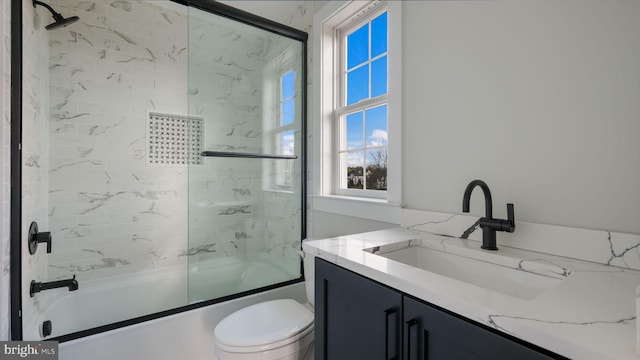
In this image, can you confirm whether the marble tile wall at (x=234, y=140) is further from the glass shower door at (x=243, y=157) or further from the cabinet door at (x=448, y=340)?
the cabinet door at (x=448, y=340)

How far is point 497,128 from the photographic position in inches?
45.1

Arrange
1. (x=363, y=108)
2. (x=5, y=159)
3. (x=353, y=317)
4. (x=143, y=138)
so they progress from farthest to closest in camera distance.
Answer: (x=143, y=138) < (x=363, y=108) < (x=5, y=159) < (x=353, y=317)

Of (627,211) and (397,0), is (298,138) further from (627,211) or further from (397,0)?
(627,211)

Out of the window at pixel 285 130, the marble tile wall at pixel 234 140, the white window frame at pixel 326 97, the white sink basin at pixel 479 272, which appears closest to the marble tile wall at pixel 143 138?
the marble tile wall at pixel 234 140

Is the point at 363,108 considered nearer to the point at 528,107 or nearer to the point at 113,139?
the point at 528,107

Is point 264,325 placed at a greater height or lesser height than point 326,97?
lesser

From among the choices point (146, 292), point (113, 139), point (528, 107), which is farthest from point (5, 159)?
point (528, 107)

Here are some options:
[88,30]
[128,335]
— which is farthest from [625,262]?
[88,30]

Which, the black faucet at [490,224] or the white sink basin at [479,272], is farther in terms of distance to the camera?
the black faucet at [490,224]

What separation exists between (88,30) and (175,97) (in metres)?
0.75

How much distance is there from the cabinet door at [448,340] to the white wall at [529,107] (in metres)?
0.65

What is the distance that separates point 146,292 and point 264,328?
4.76 feet

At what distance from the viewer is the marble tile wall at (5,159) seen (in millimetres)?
1147

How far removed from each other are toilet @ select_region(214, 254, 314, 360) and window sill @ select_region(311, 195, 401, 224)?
0.64 metres
